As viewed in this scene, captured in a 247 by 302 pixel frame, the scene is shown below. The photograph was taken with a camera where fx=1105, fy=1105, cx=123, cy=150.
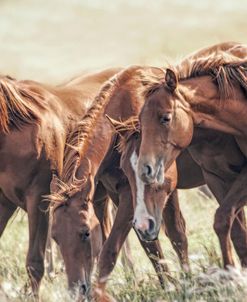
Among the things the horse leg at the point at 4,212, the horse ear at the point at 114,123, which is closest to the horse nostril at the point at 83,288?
the horse ear at the point at 114,123

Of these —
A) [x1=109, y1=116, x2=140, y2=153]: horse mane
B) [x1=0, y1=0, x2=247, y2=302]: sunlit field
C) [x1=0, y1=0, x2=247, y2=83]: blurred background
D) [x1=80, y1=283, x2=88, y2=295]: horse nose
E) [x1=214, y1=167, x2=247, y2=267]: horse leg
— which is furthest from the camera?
[x1=0, y1=0, x2=247, y2=83]: blurred background

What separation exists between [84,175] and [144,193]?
657 millimetres

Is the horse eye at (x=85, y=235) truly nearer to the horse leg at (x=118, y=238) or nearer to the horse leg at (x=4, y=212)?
the horse leg at (x=118, y=238)

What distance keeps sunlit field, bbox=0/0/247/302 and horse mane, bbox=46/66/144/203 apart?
602 millimetres

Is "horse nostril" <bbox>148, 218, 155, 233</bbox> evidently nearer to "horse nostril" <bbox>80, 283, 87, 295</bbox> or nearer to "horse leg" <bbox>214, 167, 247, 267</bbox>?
"horse leg" <bbox>214, 167, 247, 267</bbox>

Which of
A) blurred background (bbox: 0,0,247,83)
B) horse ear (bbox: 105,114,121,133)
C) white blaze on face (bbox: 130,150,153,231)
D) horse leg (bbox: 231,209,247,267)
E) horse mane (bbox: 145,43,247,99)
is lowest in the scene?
blurred background (bbox: 0,0,247,83)

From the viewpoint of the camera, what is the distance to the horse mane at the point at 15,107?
28.5 ft

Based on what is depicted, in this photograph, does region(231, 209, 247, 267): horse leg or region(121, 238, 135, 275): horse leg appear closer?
region(231, 209, 247, 267): horse leg

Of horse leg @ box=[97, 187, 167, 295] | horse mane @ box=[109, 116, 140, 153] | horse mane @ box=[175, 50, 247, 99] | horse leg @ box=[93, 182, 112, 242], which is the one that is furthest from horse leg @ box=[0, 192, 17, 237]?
horse mane @ box=[175, 50, 247, 99]

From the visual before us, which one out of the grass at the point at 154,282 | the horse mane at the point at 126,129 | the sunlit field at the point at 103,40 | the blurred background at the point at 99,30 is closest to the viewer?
the grass at the point at 154,282

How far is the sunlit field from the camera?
10.4 m

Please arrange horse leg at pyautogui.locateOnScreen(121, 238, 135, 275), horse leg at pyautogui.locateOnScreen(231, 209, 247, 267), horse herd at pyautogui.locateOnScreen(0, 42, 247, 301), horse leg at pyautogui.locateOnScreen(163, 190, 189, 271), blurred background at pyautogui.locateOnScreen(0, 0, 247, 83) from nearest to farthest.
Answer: horse herd at pyautogui.locateOnScreen(0, 42, 247, 301) < horse leg at pyautogui.locateOnScreen(231, 209, 247, 267) < horse leg at pyautogui.locateOnScreen(163, 190, 189, 271) < horse leg at pyautogui.locateOnScreen(121, 238, 135, 275) < blurred background at pyautogui.locateOnScreen(0, 0, 247, 83)

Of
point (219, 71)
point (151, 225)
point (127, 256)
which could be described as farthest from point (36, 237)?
point (219, 71)

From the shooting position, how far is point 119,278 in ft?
27.4
